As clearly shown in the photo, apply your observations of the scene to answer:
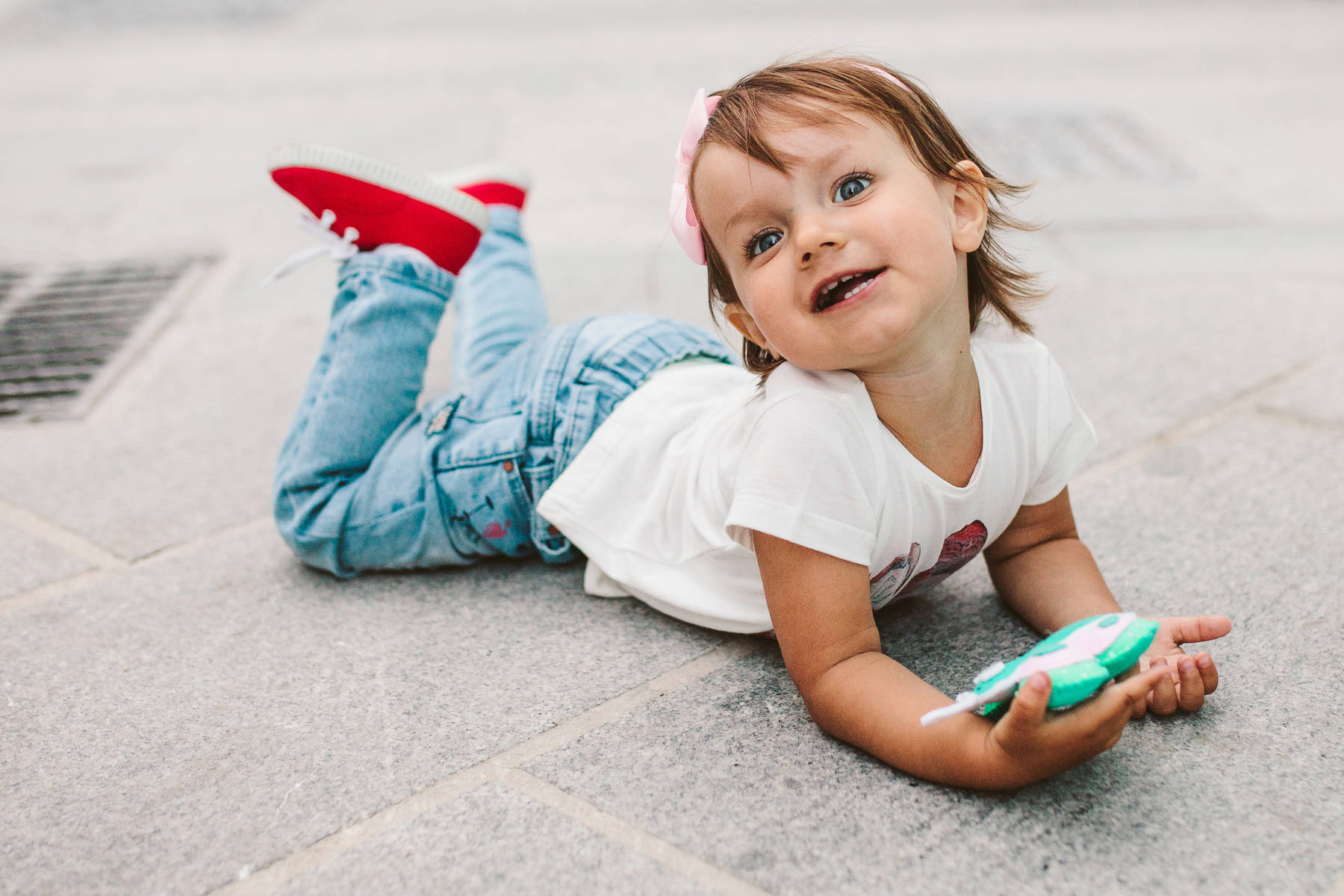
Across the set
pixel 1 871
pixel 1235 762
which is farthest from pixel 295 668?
pixel 1235 762

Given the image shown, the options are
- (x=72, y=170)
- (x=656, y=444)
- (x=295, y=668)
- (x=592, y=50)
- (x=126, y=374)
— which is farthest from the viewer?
(x=592, y=50)

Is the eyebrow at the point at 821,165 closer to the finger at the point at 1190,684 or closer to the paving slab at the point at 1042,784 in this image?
the paving slab at the point at 1042,784

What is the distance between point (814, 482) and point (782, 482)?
37 mm

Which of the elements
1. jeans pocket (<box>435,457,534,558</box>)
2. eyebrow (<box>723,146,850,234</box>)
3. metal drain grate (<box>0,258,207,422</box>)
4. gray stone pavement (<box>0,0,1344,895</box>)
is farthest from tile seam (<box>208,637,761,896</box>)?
metal drain grate (<box>0,258,207,422</box>)

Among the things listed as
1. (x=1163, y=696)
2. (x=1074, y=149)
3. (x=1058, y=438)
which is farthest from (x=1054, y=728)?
(x=1074, y=149)

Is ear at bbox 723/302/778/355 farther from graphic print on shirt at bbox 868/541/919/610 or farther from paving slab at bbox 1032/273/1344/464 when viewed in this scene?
paving slab at bbox 1032/273/1344/464

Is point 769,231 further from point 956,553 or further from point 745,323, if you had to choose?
point 956,553

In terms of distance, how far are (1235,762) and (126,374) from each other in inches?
93.3

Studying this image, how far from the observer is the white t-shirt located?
1.34 m

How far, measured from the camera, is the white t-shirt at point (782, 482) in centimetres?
134

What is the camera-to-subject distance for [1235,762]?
131cm

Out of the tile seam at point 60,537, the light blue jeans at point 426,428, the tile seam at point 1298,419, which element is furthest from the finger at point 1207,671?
the tile seam at point 60,537

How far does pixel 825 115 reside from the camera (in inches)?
52.1

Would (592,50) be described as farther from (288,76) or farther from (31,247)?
(31,247)
